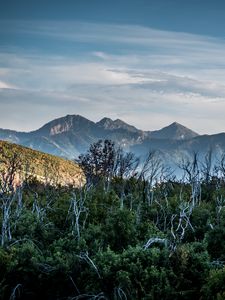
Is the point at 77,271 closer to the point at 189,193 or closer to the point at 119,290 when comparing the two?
the point at 119,290

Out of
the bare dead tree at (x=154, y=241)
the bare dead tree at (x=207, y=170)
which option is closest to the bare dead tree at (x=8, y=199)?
the bare dead tree at (x=154, y=241)

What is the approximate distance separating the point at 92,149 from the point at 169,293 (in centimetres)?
5943

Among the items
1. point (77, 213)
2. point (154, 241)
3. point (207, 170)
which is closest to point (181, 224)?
point (154, 241)

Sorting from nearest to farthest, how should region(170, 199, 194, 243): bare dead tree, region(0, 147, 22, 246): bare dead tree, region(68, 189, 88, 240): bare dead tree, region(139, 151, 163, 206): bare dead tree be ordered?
region(170, 199, 194, 243): bare dead tree
region(0, 147, 22, 246): bare dead tree
region(68, 189, 88, 240): bare dead tree
region(139, 151, 163, 206): bare dead tree

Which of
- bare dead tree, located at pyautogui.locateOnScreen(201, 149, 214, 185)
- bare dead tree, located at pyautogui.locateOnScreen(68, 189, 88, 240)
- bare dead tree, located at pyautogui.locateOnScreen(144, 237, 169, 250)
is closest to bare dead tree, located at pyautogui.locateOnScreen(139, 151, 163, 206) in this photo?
bare dead tree, located at pyautogui.locateOnScreen(201, 149, 214, 185)

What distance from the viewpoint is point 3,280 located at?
20484 millimetres

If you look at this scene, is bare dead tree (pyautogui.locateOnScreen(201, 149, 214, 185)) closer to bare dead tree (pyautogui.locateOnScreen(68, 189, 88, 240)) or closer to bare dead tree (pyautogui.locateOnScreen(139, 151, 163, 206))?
bare dead tree (pyautogui.locateOnScreen(139, 151, 163, 206))

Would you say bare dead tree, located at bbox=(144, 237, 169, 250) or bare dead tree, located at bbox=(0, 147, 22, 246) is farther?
bare dead tree, located at bbox=(0, 147, 22, 246)

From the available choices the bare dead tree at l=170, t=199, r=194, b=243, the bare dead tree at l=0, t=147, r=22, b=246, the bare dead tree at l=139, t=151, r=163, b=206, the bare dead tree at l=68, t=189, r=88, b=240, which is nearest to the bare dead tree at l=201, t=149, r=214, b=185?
the bare dead tree at l=139, t=151, r=163, b=206

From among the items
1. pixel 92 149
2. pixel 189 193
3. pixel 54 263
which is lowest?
pixel 54 263

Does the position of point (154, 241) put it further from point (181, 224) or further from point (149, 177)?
point (149, 177)

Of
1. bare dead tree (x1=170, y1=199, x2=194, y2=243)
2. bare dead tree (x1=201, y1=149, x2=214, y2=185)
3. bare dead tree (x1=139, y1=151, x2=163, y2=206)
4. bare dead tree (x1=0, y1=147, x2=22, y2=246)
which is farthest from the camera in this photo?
bare dead tree (x1=201, y1=149, x2=214, y2=185)

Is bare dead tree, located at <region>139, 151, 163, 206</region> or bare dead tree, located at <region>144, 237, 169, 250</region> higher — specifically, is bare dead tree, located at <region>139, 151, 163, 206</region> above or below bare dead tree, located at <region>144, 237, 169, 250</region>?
above

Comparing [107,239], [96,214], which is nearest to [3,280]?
[107,239]
